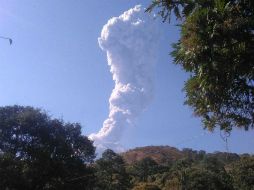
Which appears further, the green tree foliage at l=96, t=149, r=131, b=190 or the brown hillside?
the brown hillside

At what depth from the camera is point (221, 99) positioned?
1021 cm

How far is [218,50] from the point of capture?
29.3 feet

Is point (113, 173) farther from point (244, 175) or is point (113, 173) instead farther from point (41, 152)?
point (41, 152)

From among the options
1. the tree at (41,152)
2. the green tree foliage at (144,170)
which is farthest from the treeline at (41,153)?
the green tree foliage at (144,170)

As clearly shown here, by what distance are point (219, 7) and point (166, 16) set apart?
2.53m

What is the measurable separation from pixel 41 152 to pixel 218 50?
28.9 metres

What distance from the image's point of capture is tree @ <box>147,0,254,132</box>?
8820mm

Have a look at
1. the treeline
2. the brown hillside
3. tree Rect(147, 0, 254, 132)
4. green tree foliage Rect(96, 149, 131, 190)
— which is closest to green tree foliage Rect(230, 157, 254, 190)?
green tree foliage Rect(96, 149, 131, 190)

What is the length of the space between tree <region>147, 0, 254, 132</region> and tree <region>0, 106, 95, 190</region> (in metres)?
25.7

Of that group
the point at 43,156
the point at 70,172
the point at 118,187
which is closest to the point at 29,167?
the point at 43,156

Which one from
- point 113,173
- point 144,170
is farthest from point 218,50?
point 144,170

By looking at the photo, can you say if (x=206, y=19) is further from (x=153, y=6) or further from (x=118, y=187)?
(x=118, y=187)

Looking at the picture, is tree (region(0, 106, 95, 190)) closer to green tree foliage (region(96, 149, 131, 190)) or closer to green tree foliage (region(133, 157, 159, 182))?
green tree foliage (region(96, 149, 131, 190))

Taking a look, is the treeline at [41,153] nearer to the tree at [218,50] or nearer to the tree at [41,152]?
the tree at [41,152]
